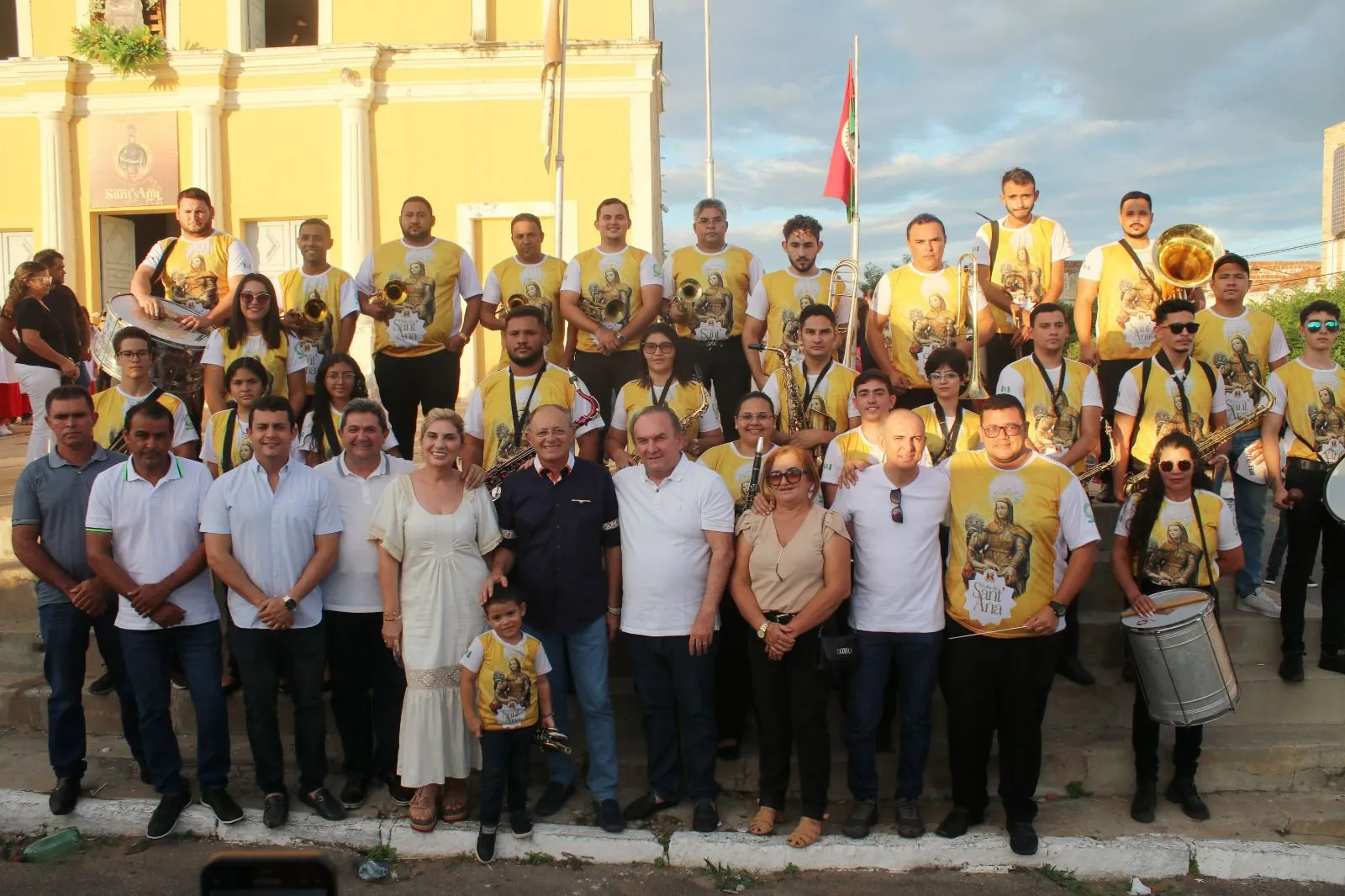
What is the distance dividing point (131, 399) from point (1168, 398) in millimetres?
6065

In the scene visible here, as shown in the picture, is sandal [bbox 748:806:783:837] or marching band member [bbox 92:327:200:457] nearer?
sandal [bbox 748:806:783:837]

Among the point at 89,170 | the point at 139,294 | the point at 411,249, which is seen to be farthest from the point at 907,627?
the point at 89,170

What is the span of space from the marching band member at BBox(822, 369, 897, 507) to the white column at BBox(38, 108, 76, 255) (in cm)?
1514

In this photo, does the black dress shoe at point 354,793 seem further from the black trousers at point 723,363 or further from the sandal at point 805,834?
the black trousers at point 723,363

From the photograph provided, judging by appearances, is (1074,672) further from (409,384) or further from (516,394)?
(409,384)

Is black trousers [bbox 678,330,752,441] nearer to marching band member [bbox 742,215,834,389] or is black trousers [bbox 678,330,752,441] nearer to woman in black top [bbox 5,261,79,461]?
marching band member [bbox 742,215,834,389]

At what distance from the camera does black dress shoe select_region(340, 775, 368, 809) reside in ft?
17.4

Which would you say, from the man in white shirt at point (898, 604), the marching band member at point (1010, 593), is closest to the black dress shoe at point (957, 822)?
the marching band member at point (1010, 593)

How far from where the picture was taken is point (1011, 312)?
6.87 meters

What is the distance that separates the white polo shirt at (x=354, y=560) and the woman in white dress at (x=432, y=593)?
0.67 feet

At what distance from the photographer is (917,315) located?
6.54 metres

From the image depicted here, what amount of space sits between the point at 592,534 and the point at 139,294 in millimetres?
3627

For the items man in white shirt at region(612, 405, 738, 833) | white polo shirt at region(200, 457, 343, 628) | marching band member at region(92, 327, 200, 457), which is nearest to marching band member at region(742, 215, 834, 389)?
man in white shirt at region(612, 405, 738, 833)

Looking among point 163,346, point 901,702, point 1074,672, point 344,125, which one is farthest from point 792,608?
point 344,125
